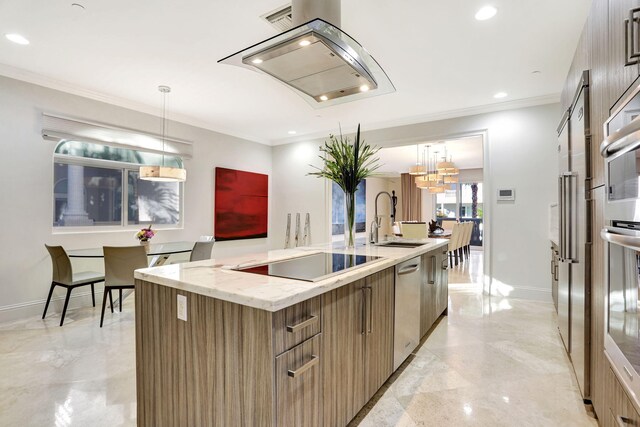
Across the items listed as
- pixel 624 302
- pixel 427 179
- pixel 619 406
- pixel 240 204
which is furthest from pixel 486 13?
pixel 427 179

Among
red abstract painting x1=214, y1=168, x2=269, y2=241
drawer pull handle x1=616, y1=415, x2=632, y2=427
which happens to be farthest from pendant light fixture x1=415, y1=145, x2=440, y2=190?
drawer pull handle x1=616, y1=415, x2=632, y2=427

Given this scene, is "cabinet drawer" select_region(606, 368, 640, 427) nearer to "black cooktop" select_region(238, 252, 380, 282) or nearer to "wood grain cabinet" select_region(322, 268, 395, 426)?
"wood grain cabinet" select_region(322, 268, 395, 426)

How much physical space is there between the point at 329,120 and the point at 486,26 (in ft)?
9.53

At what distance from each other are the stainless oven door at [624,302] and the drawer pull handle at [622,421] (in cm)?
14

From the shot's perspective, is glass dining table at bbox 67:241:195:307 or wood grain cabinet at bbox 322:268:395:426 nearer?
wood grain cabinet at bbox 322:268:395:426

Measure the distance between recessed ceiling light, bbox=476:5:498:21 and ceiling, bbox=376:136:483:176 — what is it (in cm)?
350

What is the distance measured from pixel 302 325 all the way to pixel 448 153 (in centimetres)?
760

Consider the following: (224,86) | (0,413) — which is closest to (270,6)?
(224,86)

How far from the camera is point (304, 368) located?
1216 mm

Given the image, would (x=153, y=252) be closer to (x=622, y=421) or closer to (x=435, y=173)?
(x=622, y=421)

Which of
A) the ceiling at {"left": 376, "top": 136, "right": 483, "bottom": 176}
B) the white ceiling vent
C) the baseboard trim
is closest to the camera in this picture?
the white ceiling vent

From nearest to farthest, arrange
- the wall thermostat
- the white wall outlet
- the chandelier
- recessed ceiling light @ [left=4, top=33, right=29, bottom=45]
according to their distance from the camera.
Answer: the white wall outlet → recessed ceiling light @ [left=4, top=33, right=29, bottom=45] → the wall thermostat → the chandelier

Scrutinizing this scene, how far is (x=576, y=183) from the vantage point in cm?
197

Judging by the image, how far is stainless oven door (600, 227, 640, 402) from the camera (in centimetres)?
108
